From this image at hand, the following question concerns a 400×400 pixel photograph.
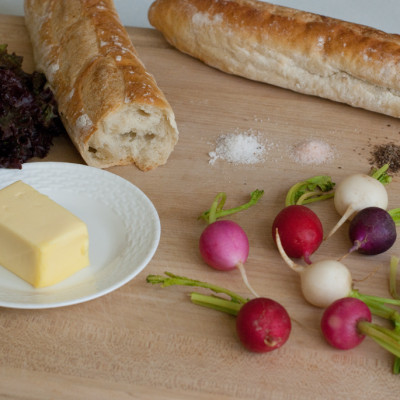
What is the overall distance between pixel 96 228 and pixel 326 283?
27.6 inches

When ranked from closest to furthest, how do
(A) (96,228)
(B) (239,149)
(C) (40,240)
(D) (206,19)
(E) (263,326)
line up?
(E) (263,326) < (C) (40,240) < (A) (96,228) < (B) (239,149) < (D) (206,19)

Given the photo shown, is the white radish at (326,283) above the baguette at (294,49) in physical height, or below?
below

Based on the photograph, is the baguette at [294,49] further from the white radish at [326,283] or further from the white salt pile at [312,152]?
the white radish at [326,283]

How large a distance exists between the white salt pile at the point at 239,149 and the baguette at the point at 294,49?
0.41m

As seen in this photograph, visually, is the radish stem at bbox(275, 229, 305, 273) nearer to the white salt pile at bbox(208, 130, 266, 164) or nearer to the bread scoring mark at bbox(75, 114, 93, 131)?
the white salt pile at bbox(208, 130, 266, 164)

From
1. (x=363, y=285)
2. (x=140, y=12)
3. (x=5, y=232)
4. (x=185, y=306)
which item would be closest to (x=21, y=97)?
(x=5, y=232)

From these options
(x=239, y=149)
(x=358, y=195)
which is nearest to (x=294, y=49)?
(x=239, y=149)

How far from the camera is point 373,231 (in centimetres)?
188

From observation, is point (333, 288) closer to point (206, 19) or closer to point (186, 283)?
point (186, 283)

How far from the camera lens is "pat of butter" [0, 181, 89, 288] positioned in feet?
5.58

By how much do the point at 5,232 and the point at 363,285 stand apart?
3.32 ft

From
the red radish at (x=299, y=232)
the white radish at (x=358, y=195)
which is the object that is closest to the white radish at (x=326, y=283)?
the red radish at (x=299, y=232)

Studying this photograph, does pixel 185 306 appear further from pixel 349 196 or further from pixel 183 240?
pixel 349 196

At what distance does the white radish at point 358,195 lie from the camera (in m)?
2.01
